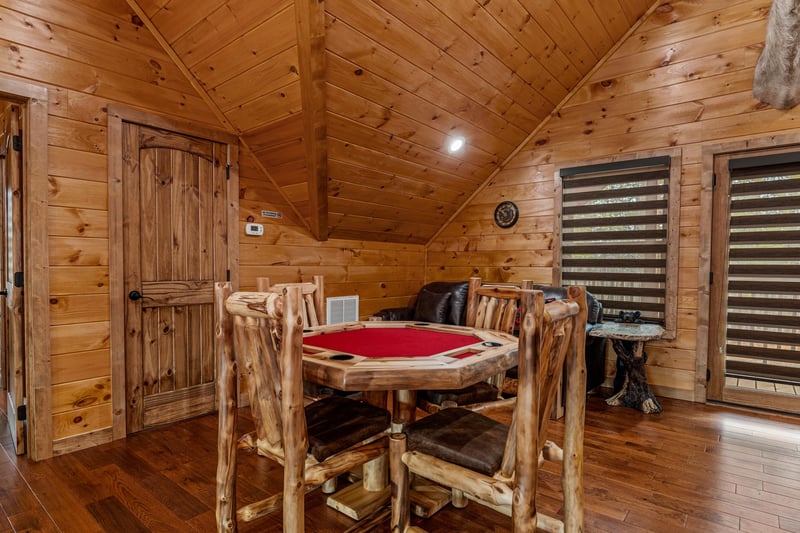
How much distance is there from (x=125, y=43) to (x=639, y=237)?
4399mm

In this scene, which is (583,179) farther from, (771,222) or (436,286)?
(436,286)

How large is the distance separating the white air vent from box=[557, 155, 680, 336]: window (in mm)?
2219

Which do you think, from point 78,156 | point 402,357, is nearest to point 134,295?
point 78,156

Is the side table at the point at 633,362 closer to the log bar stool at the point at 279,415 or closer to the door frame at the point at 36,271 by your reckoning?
the log bar stool at the point at 279,415

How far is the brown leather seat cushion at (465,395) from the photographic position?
7.57 feet

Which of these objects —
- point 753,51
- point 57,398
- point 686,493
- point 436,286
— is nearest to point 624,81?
point 753,51

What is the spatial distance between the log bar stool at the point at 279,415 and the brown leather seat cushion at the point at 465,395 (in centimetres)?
59

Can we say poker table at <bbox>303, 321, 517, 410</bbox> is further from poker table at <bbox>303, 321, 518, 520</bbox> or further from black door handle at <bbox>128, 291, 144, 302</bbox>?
black door handle at <bbox>128, 291, 144, 302</bbox>

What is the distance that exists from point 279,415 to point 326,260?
9.39 feet

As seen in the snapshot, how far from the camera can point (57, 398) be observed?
8.45 ft

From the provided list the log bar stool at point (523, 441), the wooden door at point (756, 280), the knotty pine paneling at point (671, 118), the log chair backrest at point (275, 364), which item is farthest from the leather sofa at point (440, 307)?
the log chair backrest at point (275, 364)

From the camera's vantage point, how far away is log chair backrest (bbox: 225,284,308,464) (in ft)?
4.41

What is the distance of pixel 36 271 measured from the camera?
248cm

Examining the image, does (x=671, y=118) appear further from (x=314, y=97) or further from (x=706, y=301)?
(x=314, y=97)
